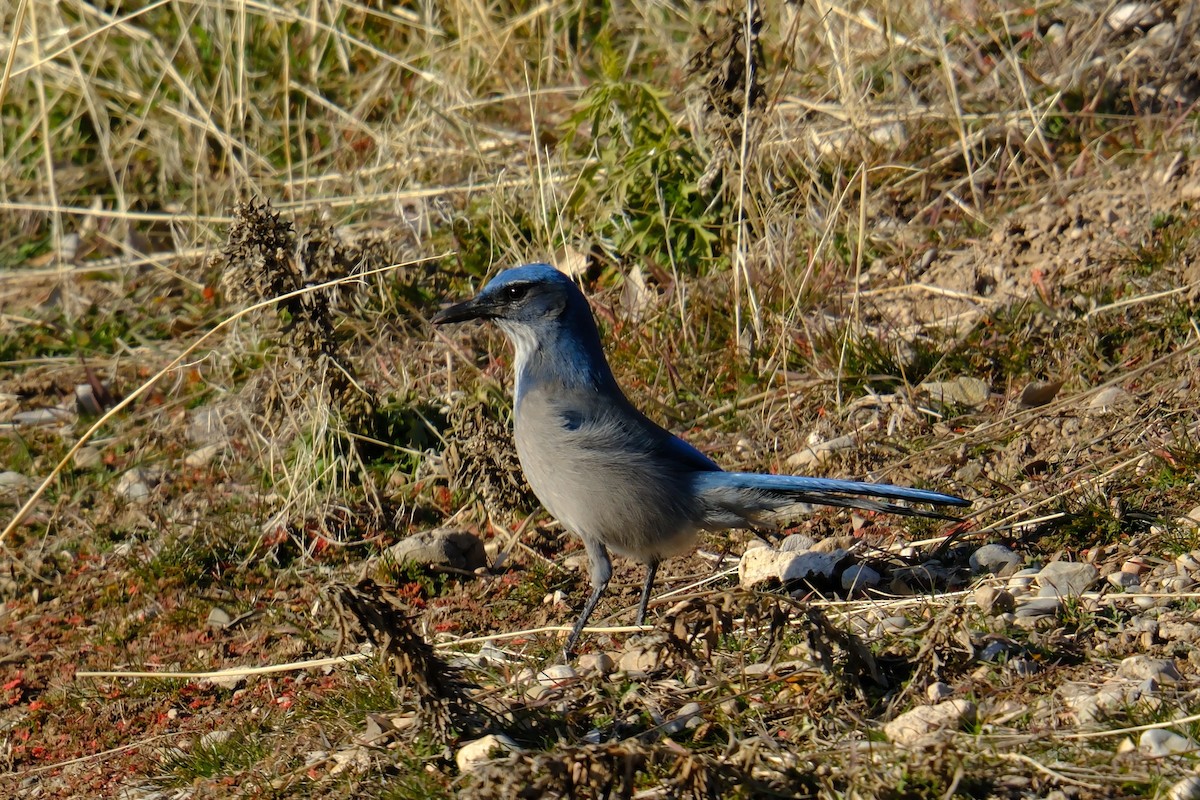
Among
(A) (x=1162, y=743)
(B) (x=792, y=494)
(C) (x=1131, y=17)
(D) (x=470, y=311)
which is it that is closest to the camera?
(A) (x=1162, y=743)

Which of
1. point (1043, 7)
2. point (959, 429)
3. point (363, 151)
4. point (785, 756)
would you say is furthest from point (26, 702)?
point (1043, 7)

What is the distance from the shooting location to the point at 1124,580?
389 centimetres

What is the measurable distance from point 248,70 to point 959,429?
4.73 metres

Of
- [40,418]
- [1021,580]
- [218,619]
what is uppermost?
[40,418]

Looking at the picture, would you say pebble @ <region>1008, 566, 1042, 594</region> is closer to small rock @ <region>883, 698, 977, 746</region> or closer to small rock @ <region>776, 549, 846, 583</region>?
small rock @ <region>776, 549, 846, 583</region>

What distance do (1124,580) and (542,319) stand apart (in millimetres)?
2042

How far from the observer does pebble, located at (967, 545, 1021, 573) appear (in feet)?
13.7

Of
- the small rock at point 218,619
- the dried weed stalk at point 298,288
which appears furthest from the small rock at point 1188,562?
the small rock at point 218,619

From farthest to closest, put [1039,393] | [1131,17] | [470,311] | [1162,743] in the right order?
1. [1131,17]
2. [1039,393]
3. [470,311]
4. [1162,743]

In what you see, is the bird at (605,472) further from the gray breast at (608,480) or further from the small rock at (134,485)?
the small rock at (134,485)

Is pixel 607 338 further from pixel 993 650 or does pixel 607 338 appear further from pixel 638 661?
pixel 993 650

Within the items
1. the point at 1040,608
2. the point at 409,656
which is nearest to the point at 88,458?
the point at 409,656

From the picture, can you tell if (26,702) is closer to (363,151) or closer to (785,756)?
(785,756)

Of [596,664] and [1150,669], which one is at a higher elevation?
[1150,669]
